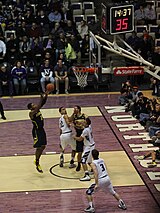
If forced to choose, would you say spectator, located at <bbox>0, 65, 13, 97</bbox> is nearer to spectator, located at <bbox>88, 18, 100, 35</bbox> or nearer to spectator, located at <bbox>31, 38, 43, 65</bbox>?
spectator, located at <bbox>31, 38, 43, 65</bbox>

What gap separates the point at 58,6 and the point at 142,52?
431 centimetres

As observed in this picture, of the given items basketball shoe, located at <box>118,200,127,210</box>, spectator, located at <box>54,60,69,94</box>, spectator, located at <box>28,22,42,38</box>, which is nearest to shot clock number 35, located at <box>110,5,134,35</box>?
basketball shoe, located at <box>118,200,127,210</box>

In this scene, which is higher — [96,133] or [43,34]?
[43,34]

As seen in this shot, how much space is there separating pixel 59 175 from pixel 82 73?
8.16m

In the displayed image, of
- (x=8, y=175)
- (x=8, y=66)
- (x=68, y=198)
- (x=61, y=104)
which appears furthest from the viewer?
(x=8, y=66)

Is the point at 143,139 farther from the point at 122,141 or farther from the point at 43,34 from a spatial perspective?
the point at 43,34

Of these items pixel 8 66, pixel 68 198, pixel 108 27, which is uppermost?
pixel 108 27

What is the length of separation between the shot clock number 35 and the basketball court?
3.03 metres

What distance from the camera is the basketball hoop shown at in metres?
22.0

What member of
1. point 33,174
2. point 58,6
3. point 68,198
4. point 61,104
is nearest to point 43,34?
point 58,6

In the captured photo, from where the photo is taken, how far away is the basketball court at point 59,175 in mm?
13156

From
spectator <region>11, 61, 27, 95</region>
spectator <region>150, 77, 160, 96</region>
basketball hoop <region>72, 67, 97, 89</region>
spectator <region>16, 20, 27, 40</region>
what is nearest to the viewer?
spectator <region>150, 77, 160, 96</region>

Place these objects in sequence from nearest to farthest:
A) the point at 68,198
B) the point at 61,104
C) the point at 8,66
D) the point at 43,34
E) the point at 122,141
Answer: the point at 68,198 < the point at 122,141 < the point at 61,104 < the point at 8,66 < the point at 43,34

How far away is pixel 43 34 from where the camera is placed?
2495 cm
